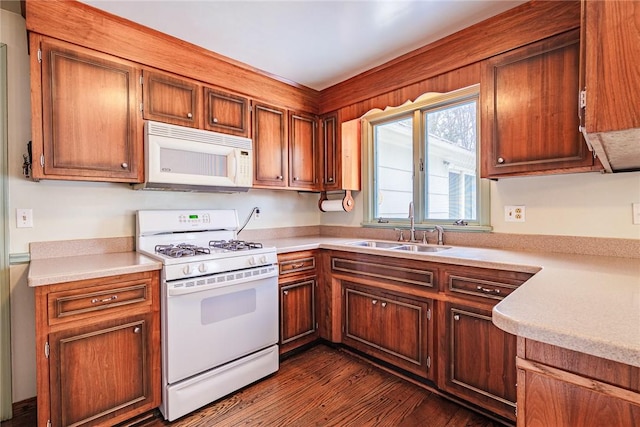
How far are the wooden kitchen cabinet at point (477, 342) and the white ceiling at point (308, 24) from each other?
1581 mm

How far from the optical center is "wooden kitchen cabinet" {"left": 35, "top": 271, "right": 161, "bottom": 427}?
4.95 ft

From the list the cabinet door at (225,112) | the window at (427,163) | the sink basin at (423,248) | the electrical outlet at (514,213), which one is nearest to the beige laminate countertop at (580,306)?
the electrical outlet at (514,213)

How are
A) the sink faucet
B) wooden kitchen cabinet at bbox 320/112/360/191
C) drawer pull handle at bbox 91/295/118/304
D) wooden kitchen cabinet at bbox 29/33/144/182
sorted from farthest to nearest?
wooden kitchen cabinet at bbox 320/112/360/191 < the sink faucet < wooden kitchen cabinet at bbox 29/33/144/182 < drawer pull handle at bbox 91/295/118/304

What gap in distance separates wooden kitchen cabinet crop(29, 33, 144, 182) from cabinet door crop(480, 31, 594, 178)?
7.51ft

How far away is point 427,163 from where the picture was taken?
271 centimetres

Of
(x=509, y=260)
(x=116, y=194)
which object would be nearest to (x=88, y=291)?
(x=116, y=194)

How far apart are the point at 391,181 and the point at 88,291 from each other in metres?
2.51

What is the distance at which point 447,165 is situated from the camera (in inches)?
104

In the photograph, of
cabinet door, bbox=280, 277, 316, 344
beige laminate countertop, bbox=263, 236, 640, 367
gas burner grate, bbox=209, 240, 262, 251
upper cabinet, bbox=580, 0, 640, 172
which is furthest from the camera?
cabinet door, bbox=280, 277, 316, 344

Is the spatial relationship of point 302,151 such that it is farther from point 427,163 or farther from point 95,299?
point 95,299

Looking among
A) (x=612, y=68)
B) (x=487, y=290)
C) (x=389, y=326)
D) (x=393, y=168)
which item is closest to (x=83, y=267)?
(x=389, y=326)

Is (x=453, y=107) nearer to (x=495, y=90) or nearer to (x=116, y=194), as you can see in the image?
(x=495, y=90)

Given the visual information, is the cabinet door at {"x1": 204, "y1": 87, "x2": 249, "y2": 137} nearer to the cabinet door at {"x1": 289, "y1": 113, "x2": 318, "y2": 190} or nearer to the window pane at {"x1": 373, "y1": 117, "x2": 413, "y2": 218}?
the cabinet door at {"x1": 289, "y1": 113, "x2": 318, "y2": 190}

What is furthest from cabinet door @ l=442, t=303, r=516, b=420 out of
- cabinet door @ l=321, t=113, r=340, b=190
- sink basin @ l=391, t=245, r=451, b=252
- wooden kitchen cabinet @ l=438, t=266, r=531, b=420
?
cabinet door @ l=321, t=113, r=340, b=190
